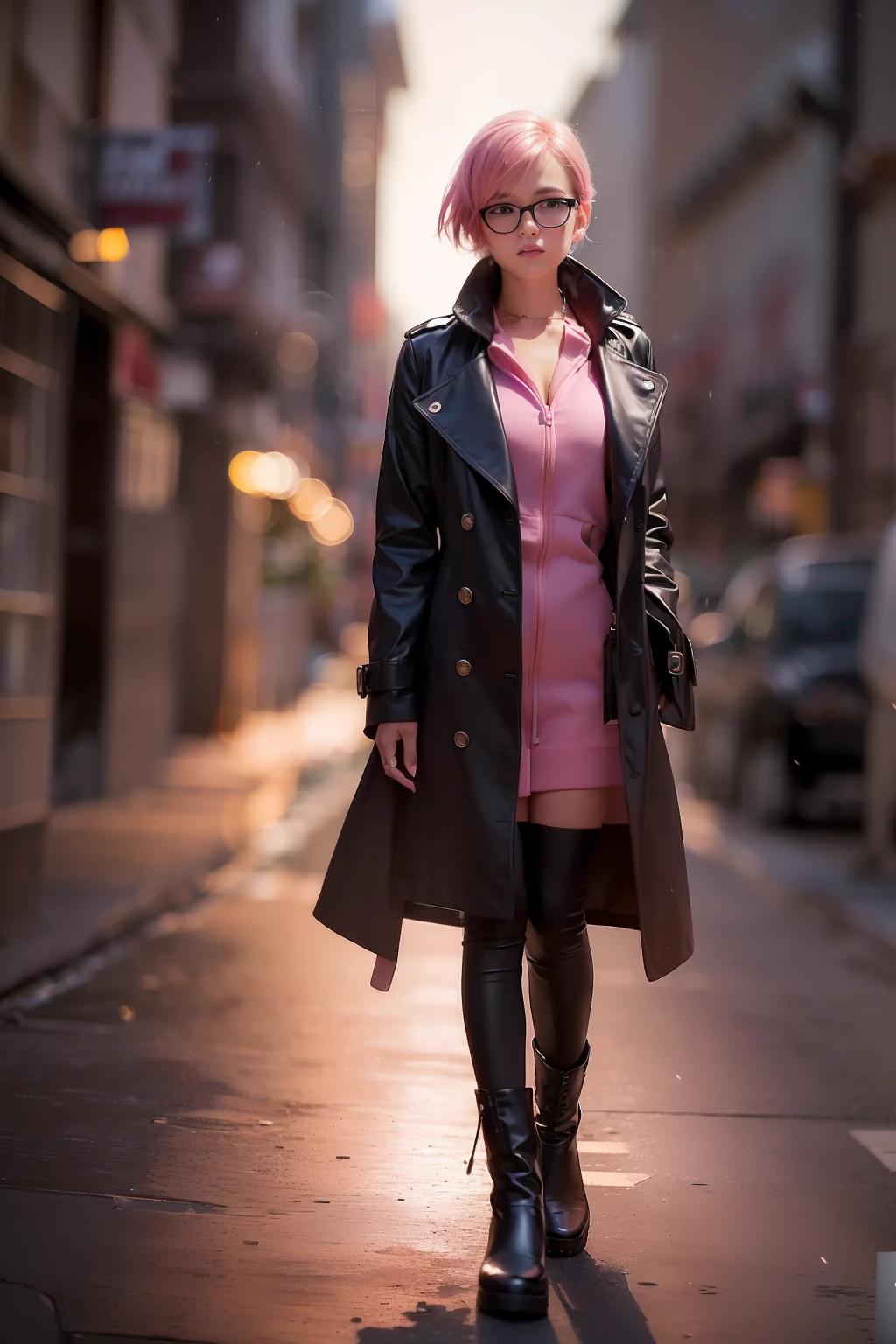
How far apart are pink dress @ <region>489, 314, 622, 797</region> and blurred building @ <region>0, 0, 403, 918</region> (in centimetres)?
386

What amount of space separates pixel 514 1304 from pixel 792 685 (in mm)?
9088

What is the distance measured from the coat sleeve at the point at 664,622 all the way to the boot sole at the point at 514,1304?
1.05 meters

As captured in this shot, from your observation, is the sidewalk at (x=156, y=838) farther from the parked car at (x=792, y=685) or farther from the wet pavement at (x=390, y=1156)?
the parked car at (x=792, y=685)

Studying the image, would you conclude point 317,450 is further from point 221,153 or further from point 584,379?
point 584,379

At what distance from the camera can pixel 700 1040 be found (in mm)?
5820

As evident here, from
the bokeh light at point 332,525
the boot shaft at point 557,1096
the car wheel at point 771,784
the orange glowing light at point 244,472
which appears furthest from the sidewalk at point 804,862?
the bokeh light at point 332,525

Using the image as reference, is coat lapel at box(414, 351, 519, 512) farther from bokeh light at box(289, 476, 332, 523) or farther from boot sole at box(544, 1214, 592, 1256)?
bokeh light at box(289, 476, 332, 523)

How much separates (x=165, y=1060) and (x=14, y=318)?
361 cm

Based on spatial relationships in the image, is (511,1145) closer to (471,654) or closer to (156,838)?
(471,654)

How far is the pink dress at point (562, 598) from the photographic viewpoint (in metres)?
3.45

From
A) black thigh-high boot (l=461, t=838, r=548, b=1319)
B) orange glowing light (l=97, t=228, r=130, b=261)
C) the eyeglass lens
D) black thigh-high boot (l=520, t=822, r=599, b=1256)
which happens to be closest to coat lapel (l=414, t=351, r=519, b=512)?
the eyeglass lens

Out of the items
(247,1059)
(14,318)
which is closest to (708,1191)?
(247,1059)

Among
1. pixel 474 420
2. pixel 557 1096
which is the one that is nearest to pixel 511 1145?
pixel 557 1096

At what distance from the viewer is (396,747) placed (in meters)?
3.49
